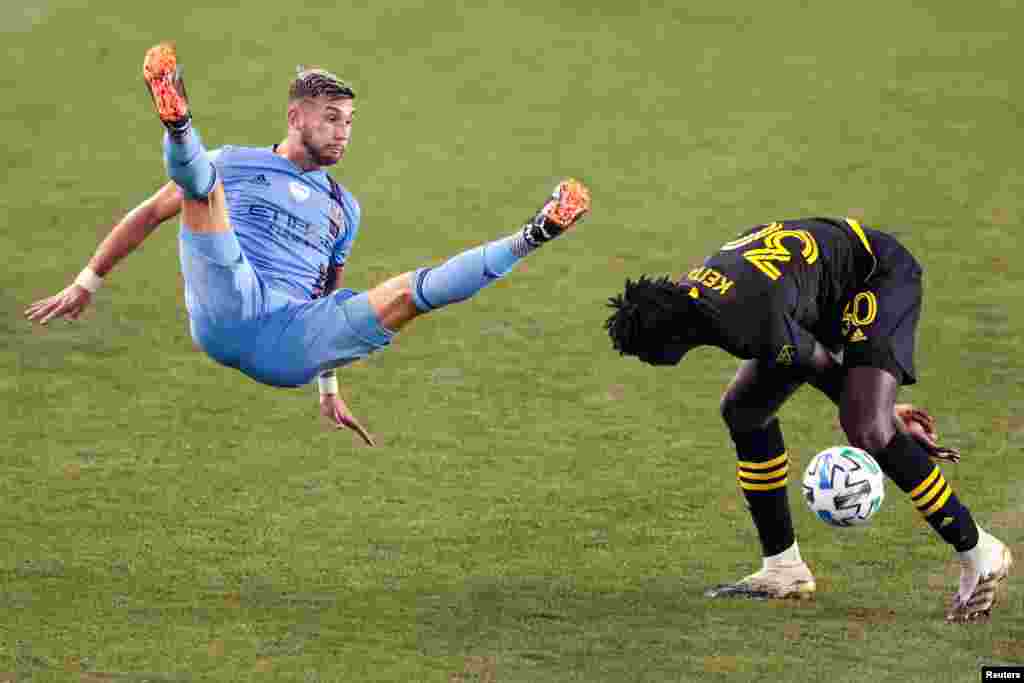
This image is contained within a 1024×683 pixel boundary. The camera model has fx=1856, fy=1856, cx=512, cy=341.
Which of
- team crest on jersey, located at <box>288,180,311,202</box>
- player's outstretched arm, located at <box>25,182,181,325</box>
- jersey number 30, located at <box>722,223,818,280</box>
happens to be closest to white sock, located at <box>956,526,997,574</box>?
jersey number 30, located at <box>722,223,818,280</box>

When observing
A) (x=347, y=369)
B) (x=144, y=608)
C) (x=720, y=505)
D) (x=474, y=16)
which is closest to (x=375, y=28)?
(x=474, y=16)

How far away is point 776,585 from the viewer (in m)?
9.05

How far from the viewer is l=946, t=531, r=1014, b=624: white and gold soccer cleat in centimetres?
866

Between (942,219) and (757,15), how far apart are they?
6342mm

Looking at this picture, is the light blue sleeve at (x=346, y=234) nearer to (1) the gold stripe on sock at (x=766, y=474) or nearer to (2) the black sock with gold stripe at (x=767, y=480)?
(2) the black sock with gold stripe at (x=767, y=480)

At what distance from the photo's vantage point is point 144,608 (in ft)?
28.4

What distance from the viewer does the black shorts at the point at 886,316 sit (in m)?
8.61

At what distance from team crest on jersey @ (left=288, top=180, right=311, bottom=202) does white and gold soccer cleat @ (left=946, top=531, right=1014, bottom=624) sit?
3.63 meters

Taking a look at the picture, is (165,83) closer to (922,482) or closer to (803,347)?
(803,347)

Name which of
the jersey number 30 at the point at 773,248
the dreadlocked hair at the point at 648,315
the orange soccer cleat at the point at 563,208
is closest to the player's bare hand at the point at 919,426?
the jersey number 30 at the point at 773,248

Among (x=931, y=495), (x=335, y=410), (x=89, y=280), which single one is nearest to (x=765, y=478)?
(x=931, y=495)

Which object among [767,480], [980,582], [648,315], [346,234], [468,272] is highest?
[346,234]

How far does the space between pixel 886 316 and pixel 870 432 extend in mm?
597

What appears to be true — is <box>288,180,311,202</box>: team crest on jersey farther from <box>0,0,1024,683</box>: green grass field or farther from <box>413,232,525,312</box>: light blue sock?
<box>0,0,1024,683</box>: green grass field
